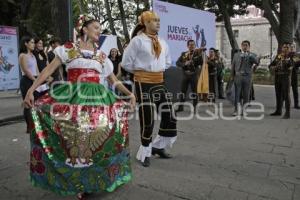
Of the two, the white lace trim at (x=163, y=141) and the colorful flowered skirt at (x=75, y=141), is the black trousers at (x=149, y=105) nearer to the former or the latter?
the white lace trim at (x=163, y=141)

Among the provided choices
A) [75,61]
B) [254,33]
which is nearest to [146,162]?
[75,61]

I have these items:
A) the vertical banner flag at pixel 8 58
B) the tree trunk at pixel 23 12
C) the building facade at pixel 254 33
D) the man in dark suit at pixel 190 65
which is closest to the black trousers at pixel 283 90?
the man in dark suit at pixel 190 65

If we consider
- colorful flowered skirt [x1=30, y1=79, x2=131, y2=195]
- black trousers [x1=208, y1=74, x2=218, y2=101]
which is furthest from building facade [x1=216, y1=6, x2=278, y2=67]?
colorful flowered skirt [x1=30, y1=79, x2=131, y2=195]

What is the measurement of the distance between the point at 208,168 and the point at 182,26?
6930 millimetres

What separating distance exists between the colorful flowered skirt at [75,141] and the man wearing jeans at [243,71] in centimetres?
635

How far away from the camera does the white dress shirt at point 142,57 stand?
18.1 feet

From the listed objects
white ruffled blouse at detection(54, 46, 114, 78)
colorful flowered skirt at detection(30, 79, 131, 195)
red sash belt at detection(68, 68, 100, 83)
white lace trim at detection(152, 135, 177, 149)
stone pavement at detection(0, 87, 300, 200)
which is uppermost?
white ruffled blouse at detection(54, 46, 114, 78)

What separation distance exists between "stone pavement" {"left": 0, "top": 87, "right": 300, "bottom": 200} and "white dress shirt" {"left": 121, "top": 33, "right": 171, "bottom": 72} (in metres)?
1.22

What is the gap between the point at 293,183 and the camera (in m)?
4.93

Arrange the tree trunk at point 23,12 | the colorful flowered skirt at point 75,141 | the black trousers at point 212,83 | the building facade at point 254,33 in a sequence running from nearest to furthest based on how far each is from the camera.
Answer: the colorful flowered skirt at point 75,141 < the black trousers at point 212,83 < the tree trunk at point 23,12 < the building facade at point 254,33

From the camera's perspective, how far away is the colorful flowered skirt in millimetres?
3949

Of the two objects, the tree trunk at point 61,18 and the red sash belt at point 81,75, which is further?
the tree trunk at point 61,18

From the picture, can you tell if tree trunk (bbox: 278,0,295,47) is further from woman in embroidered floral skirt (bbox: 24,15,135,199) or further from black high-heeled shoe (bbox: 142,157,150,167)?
woman in embroidered floral skirt (bbox: 24,15,135,199)

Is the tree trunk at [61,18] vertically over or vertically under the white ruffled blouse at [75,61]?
over
